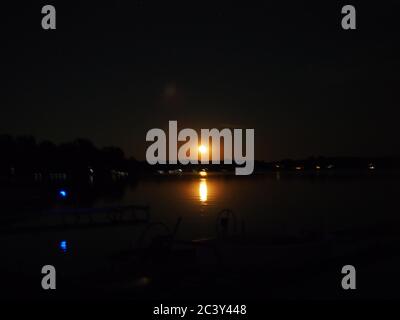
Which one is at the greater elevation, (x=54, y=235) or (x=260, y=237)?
(x=260, y=237)

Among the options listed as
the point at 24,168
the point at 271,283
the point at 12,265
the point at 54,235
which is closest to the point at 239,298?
the point at 271,283

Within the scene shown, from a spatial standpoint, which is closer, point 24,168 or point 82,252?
point 82,252

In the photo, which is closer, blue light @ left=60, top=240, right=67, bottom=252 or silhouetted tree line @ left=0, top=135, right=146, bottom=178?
blue light @ left=60, top=240, right=67, bottom=252

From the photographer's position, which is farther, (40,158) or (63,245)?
(40,158)

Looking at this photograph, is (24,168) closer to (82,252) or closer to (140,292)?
(82,252)

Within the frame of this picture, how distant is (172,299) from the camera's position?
13125 millimetres

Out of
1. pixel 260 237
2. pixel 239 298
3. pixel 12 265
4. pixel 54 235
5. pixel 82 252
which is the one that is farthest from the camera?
pixel 54 235

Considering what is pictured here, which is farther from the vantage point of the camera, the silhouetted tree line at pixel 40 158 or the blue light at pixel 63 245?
the silhouetted tree line at pixel 40 158
